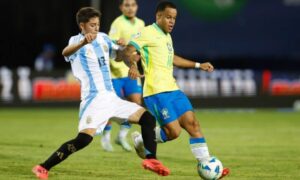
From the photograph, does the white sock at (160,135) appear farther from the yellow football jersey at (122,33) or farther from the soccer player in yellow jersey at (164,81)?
the yellow football jersey at (122,33)

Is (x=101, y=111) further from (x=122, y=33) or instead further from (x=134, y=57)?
(x=122, y=33)

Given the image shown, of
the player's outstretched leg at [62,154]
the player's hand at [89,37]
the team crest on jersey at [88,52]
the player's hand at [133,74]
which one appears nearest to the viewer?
the player's hand at [89,37]

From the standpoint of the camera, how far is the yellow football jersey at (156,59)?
9625 millimetres

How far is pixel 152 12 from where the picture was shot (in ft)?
82.1

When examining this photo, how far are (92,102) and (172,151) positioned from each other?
390 cm

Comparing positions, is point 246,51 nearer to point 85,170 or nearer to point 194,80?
point 194,80

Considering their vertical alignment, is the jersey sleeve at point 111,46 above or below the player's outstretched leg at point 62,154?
above

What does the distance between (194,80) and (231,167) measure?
13285 millimetres

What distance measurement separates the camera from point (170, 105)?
31.2 ft

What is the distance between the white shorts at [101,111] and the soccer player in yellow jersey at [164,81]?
0.45m

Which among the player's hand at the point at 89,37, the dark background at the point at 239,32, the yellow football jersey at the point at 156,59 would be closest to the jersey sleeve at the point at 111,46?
the yellow football jersey at the point at 156,59

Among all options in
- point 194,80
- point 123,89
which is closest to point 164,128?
point 123,89

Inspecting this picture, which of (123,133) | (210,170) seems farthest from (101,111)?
(123,133)

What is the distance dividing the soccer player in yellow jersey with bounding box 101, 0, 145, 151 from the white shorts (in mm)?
3552
